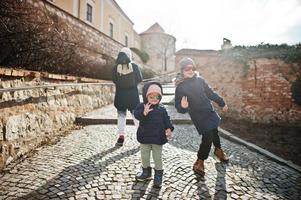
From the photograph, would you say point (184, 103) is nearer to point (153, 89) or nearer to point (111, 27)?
point (153, 89)

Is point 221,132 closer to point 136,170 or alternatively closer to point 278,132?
point 278,132

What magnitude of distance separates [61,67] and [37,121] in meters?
2.55

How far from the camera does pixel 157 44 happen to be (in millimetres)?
42281

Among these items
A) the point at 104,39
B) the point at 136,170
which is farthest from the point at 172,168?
the point at 104,39

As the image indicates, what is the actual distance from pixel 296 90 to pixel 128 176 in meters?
7.80

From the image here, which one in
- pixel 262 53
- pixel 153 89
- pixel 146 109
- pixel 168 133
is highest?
pixel 262 53

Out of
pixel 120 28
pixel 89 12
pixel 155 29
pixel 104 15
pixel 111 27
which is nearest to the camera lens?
pixel 89 12

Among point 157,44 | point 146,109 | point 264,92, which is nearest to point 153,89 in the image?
point 146,109

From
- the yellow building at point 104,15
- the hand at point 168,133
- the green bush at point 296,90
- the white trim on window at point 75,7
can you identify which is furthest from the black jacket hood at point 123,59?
the white trim on window at point 75,7

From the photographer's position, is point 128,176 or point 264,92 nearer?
point 128,176

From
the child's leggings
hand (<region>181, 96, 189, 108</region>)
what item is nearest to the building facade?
hand (<region>181, 96, 189, 108</region>)

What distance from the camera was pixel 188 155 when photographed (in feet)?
14.6

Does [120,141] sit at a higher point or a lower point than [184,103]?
lower

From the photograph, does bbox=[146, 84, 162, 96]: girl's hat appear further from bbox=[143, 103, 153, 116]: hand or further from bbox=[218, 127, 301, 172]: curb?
bbox=[218, 127, 301, 172]: curb
